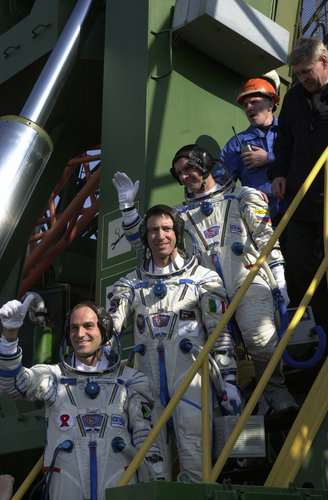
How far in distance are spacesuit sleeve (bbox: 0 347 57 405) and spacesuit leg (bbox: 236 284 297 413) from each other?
1.18m

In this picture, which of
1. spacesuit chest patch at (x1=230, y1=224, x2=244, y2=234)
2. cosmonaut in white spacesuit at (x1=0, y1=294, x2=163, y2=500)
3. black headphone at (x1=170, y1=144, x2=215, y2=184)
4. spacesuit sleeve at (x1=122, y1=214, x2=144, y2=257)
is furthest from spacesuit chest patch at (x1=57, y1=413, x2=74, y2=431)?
black headphone at (x1=170, y1=144, x2=215, y2=184)

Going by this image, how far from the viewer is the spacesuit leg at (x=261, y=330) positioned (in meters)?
4.62

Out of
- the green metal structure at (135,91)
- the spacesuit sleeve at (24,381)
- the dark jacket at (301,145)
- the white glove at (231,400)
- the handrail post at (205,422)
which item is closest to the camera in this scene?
the handrail post at (205,422)

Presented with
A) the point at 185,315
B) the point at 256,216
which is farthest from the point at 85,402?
the point at 256,216

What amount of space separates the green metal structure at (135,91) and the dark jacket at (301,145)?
5.66 ft

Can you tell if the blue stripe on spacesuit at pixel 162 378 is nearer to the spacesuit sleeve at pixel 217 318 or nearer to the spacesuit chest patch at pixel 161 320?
the spacesuit chest patch at pixel 161 320

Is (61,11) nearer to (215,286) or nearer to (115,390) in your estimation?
(215,286)

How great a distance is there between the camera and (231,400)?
4363mm

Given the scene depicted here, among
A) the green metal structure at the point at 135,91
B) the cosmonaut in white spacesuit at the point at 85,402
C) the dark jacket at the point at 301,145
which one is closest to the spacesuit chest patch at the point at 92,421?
the cosmonaut in white spacesuit at the point at 85,402

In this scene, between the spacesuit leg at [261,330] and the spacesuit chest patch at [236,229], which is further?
the spacesuit chest patch at [236,229]

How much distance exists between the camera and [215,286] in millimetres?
4766

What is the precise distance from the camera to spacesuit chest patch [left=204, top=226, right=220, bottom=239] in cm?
523

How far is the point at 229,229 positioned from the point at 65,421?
1713 millimetres

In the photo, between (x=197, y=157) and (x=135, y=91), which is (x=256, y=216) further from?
(x=135, y=91)
